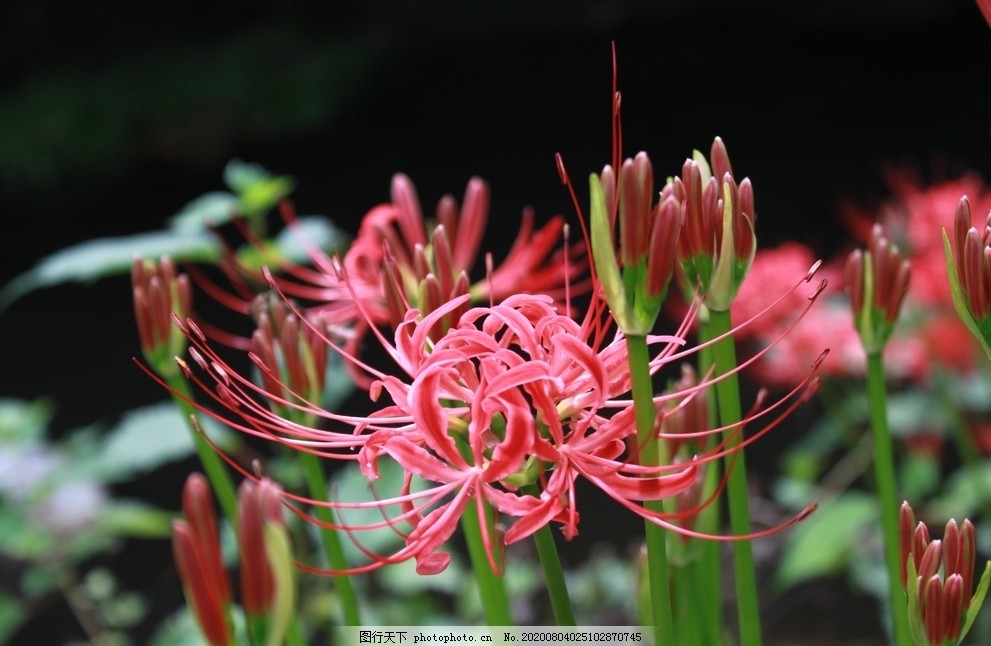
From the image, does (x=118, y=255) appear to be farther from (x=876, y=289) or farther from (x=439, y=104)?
(x=439, y=104)

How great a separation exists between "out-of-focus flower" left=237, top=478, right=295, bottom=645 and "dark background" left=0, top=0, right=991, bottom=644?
250cm

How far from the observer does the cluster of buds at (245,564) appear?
0.23 m

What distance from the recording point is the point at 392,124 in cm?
421

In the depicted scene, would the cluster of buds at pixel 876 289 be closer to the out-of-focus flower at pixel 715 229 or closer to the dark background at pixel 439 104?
the out-of-focus flower at pixel 715 229

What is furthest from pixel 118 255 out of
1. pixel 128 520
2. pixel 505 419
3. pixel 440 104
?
pixel 440 104

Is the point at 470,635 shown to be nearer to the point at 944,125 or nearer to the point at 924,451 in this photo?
the point at 924,451

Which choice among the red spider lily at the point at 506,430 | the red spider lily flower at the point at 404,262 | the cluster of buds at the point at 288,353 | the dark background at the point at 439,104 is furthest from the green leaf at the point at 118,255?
the dark background at the point at 439,104

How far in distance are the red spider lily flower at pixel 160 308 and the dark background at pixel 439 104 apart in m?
2.31

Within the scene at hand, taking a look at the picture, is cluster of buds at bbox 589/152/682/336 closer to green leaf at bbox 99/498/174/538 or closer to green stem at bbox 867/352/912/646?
green stem at bbox 867/352/912/646

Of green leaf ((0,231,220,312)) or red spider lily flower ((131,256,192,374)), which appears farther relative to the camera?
green leaf ((0,231,220,312))

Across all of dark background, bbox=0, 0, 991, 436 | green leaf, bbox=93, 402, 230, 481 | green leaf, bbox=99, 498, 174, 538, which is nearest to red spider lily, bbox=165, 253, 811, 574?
green leaf, bbox=93, 402, 230, 481

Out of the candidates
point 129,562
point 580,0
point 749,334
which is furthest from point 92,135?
point 749,334

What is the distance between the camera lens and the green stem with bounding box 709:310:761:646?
34cm

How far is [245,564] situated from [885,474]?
0.27 m
